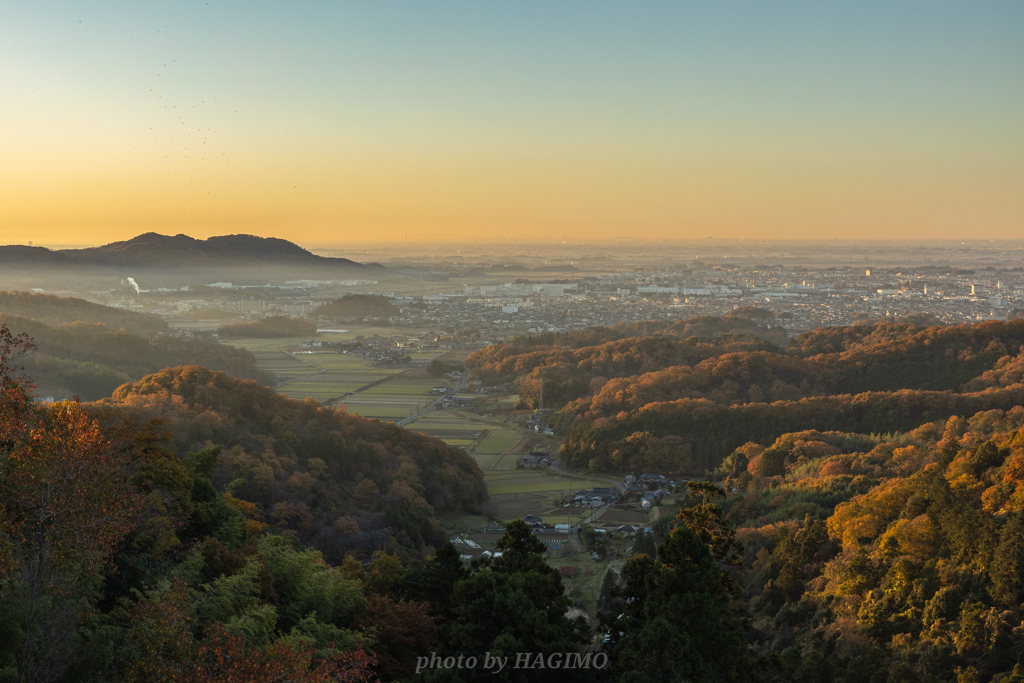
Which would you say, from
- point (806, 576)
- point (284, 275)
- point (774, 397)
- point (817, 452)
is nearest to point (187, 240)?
point (284, 275)

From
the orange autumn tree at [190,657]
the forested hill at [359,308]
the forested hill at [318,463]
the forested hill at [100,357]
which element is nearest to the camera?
the orange autumn tree at [190,657]

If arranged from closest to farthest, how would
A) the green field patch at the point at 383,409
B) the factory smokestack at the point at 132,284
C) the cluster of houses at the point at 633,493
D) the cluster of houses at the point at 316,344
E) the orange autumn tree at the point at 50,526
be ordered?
the orange autumn tree at the point at 50,526 < the cluster of houses at the point at 633,493 < the green field patch at the point at 383,409 < the cluster of houses at the point at 316,344 < the factory smokestack at the point at 132,284

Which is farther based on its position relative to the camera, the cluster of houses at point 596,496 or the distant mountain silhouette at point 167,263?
the distant mountain silhouette at point 167,263

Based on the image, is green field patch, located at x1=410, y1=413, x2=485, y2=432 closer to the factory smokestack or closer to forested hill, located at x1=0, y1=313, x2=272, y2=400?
forested hill, located at x1=0, y1=313, x2=272, y2=400

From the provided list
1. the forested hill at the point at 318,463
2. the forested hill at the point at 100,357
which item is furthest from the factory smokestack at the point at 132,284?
the forested hill at the point at 318,463

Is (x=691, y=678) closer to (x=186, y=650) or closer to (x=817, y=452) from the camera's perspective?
(x=186, y=650)

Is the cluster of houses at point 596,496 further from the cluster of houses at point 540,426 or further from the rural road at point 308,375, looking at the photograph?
the rural road at point 308,375

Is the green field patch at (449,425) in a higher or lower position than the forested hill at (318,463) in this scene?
lower
